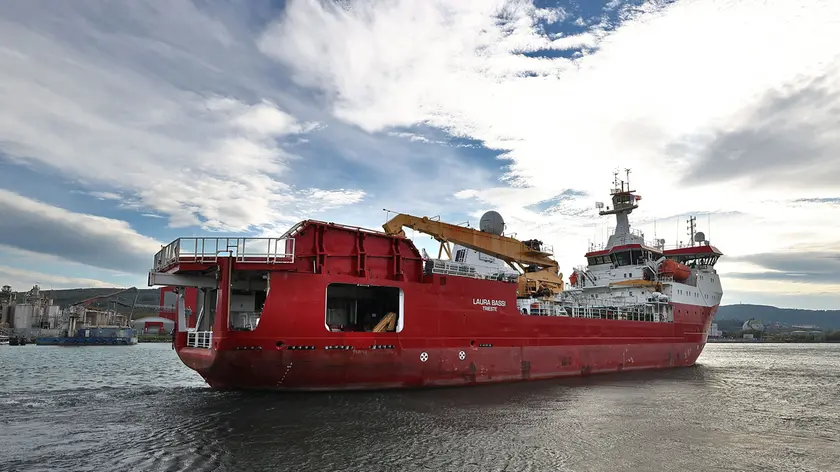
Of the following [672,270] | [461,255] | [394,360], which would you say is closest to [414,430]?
[394,360]

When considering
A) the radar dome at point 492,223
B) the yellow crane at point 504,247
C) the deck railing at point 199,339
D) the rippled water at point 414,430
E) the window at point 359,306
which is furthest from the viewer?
the radar dome at point 492,223

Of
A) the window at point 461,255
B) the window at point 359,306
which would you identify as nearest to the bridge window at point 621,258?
the window at point 461,255

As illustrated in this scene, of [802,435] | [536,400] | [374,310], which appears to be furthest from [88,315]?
[802,435]

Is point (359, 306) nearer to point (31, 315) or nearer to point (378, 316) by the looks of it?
point (378, 316)

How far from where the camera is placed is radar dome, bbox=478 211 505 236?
93.7 ft

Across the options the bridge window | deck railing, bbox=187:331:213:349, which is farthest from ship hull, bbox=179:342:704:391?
the bridge window

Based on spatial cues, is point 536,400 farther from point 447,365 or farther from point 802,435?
point 802,435

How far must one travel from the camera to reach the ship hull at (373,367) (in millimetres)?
17047

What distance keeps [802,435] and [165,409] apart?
58.9 feet

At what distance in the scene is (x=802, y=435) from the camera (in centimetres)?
1408

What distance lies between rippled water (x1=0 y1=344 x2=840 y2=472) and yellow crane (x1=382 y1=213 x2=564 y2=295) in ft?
25.1

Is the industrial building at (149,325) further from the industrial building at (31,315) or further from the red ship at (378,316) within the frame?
the red ship at (378,316)

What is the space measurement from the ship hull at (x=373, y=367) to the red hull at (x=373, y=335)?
0.03 m

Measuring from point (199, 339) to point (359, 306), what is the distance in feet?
20.8
